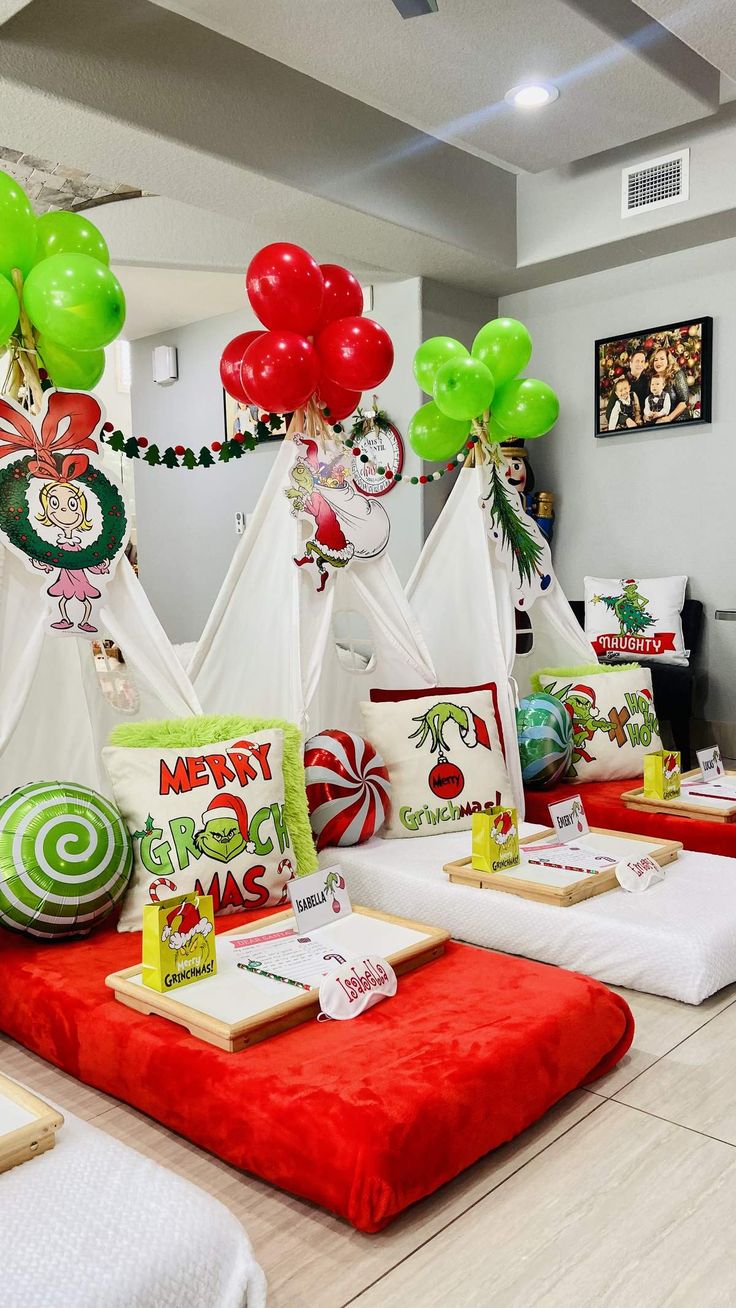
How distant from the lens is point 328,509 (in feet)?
11.3

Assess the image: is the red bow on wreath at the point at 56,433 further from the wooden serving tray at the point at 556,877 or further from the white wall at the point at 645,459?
the white wall at the point at 645,459

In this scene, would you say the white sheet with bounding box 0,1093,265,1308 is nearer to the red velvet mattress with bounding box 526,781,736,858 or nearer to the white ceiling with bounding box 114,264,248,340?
the red velvet mattress with bounding box 526,781,736,858

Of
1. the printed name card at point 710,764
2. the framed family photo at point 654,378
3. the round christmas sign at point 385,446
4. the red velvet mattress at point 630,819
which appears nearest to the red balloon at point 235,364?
the red velvet mattress at point 630,819

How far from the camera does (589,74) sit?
3.90 metres

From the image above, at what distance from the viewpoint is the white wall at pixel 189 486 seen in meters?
7.21

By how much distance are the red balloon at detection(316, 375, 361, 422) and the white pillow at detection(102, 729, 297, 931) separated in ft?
4.49

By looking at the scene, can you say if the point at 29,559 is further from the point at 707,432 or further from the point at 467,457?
the point at 707,432

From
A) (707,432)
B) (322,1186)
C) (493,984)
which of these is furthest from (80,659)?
(707,432)

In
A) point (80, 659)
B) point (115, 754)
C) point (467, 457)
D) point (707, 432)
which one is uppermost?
point (707, 432)

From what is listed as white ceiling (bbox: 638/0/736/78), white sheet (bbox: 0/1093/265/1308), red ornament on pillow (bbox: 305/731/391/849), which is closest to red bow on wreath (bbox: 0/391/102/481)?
red ornament on pillow (bbox: 305/731/391/849)

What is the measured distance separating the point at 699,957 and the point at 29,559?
196 cm

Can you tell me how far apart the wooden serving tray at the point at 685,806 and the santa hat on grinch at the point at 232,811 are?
62.1 inches

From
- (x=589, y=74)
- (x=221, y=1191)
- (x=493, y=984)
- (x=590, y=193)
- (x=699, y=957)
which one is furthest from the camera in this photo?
(x=590, y=193)

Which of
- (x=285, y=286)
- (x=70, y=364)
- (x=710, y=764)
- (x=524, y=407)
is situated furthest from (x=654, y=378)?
(x=70, y=364)
